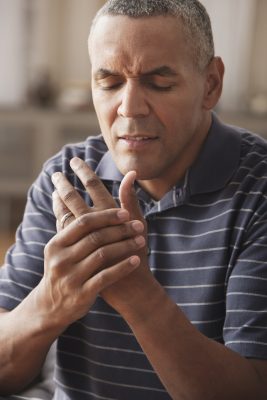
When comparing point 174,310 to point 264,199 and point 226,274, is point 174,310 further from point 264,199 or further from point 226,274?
point 264,199

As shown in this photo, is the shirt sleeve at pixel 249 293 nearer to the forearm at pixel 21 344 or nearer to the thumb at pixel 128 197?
the thumb at pixel 128 197

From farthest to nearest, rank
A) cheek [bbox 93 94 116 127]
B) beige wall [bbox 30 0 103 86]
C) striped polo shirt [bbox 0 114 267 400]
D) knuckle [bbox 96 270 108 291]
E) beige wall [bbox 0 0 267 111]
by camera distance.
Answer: beige wall [bbox 30 0 103 86]
beige wall [bbox 0 0 267 111]
cheek [bbox 93 94 116 127]
striped polo shirt [bbox 0 114 267 400]
knuckle [bbox 96 270 108 291]

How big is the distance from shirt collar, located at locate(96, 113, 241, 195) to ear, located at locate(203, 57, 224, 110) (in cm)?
6

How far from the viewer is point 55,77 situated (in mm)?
5156

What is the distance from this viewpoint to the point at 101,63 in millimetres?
1346

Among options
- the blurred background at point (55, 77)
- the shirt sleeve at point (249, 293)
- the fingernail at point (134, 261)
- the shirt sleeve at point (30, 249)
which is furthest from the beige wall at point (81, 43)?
the fingernail at point (134, 261)

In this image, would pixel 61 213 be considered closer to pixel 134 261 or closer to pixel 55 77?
pixel 134 261

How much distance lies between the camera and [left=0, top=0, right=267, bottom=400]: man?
1157 mm

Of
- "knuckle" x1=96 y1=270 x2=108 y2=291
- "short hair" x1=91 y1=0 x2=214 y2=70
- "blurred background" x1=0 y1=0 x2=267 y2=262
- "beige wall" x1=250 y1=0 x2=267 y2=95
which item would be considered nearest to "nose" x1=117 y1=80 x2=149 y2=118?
"short hair" x1=91 y1=0 x2=214 y2=70

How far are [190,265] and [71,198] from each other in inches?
12.4

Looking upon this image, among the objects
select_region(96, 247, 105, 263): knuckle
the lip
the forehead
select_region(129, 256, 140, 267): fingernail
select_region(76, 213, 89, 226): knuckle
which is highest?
the forehead

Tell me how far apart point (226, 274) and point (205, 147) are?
304 millimetres

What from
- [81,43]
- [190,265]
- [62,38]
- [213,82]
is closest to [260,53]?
[81,43]

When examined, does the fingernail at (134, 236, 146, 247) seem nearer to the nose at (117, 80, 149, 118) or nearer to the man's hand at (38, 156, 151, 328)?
the man's hand at (38, 156, 151, 328)
